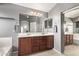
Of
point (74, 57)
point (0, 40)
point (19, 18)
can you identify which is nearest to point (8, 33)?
point (0, 40)

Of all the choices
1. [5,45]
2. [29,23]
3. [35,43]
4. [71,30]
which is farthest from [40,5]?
[35,43]

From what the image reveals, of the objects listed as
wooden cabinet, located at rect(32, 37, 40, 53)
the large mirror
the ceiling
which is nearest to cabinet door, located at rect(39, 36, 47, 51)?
wooden cabinet, located at rect(32, 37, 40, 53)

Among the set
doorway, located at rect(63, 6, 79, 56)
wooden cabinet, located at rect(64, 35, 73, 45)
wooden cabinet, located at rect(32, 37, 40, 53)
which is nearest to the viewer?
doorway, located at rect(63, 6, 79, 56)

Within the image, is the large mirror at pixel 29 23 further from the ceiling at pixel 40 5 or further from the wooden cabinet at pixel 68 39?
the wooden cabinet at pixel 68 39

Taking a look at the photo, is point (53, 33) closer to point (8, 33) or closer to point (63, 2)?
point (63, 2)

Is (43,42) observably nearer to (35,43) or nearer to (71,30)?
(35,43)

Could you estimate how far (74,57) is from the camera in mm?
1597

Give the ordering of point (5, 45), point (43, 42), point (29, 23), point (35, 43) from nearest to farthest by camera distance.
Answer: point (5, 45), point (29, 23), point (35, 43), point (43, 42)

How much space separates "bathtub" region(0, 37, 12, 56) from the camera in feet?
5.32

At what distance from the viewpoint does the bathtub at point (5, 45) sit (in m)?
1.62

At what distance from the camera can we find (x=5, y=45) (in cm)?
168

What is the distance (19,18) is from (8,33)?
381 millimetres

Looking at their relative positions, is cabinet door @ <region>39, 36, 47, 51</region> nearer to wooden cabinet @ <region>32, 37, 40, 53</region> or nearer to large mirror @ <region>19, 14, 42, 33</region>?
wooden cabinet @ <region>32, 37, 40, 53</region>

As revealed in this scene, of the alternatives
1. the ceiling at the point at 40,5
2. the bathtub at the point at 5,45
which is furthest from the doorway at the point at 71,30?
the bathtub at the point at 5,45
